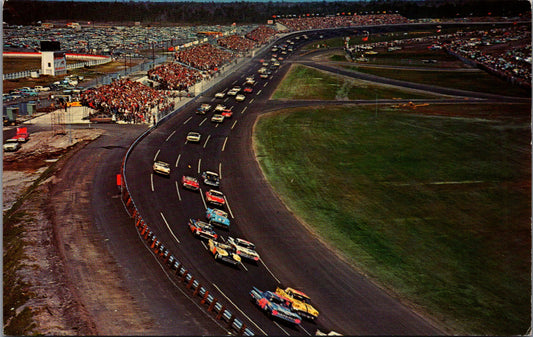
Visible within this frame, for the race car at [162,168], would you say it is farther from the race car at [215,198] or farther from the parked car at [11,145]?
the parked car at [11,145]

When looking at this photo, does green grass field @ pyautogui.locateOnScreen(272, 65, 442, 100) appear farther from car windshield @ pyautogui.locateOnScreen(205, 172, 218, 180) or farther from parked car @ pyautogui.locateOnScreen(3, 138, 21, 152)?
car windshield @ pyautogui.locateOnScreen(205, 172, 218, 180)

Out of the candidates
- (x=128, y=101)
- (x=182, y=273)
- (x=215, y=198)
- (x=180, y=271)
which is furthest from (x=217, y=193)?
(x=128, y=101)

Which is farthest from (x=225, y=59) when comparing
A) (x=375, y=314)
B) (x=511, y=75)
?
(x=375, y=314)

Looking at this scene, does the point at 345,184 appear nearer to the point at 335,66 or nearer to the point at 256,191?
the point at 256,191

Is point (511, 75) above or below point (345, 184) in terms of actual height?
above

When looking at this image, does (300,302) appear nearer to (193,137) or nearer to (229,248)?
(229,248)

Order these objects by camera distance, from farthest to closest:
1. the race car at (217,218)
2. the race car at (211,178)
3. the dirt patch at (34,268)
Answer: the race car at (211,178) → the race car at (217,218) → the dirt patch at (34,268)

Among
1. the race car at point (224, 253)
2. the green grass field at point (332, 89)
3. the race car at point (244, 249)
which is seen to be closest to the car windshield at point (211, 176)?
the race car at point (244, 249)
